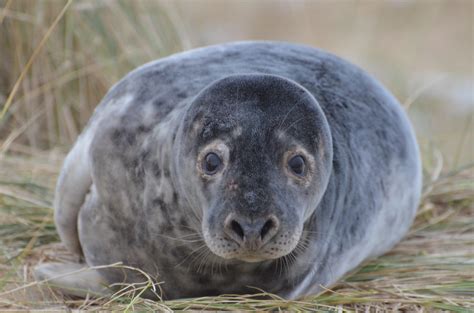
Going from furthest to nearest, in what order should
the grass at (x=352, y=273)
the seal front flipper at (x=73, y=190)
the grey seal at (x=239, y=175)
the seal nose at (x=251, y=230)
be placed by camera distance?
the seal front flipper at (x=73, y=190) → the grass at (x=352, y=273) → the grey seal at (x=239, y=175) → the seal nose at (x=251, y=230)

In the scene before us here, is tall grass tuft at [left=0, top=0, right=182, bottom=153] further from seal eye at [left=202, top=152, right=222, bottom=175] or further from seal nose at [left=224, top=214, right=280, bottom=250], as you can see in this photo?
seal nose at [left=224, top=214, right=280, bottom=250]

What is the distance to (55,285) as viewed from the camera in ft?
11.8

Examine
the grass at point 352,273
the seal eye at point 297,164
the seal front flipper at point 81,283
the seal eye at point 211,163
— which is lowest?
the seal front flipper at point 81,283

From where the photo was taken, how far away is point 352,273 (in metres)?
4.00

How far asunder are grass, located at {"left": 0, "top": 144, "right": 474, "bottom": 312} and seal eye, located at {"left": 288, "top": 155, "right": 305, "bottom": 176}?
1.73ft

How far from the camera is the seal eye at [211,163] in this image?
299 centimetres

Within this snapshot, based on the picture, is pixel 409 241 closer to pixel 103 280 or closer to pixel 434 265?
pixel 434 265

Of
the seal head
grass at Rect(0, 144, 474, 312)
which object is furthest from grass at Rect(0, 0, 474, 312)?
the seal head

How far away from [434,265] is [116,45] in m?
2.87

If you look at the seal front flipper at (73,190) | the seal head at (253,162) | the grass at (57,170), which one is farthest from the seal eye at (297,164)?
the seal front flipper at (73,190)

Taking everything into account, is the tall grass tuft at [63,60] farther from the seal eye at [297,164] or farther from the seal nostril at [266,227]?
the seal nostril at [266,227]

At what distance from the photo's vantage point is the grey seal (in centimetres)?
295

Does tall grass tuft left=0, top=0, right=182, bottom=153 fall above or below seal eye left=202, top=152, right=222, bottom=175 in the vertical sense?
above

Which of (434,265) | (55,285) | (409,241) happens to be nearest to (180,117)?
(55,285)
